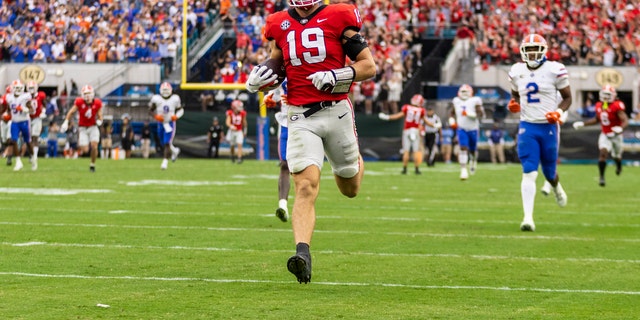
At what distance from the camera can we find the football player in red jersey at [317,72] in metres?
7.22

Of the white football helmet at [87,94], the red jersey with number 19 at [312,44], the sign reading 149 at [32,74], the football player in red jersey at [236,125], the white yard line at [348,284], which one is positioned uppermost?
the red jersey with number 19 at [312,44]

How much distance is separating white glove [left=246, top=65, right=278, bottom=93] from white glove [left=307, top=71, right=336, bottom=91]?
0.36m

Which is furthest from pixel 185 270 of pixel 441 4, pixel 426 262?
pixel 441 4

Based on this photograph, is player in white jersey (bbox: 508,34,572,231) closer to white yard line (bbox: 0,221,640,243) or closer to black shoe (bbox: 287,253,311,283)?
white yard line (bbox: 0,221,640,243)

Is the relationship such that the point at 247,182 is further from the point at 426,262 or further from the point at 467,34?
the point at 467,34

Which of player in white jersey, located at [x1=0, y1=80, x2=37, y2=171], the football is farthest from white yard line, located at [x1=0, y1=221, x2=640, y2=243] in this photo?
player in white jersey, located at [x1=0, y1=80, x2=37, y2=171]

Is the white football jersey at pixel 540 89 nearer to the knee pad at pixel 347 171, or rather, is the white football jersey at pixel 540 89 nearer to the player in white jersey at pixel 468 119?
the knee pad at pixel 347 171

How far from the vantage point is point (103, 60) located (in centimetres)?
3753

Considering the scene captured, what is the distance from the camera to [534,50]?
11766 millimetres

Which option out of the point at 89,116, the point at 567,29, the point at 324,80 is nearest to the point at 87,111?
the point at 89,116

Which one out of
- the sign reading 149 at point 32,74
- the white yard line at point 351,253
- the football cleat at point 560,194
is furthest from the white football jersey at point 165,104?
the white yard line at point 351,253

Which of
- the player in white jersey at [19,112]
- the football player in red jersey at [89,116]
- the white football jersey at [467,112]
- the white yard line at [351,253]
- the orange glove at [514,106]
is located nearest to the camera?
the white yard line at [351,253]

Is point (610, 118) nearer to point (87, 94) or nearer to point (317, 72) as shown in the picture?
point (87, 94)

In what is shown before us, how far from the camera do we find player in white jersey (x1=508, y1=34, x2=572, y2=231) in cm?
1171
